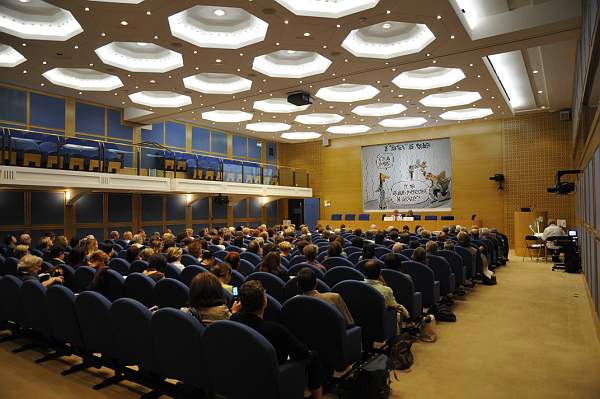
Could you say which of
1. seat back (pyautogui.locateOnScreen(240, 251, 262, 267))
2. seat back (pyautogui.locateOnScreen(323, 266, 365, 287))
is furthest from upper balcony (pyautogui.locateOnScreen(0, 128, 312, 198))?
seat back (pyautogui.locateOnScreen(323, 266, 365, 287))

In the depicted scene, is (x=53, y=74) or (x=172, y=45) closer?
(x=172, y=45)

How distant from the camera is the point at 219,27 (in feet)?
34.3

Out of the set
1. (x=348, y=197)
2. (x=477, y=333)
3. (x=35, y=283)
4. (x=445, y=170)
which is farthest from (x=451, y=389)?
(x=348, y=197)

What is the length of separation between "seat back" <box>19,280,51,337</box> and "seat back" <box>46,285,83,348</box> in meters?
0.13

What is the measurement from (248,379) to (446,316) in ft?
14.1

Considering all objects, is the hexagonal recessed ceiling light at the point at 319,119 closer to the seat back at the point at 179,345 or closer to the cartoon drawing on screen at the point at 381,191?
the cartoon drawing on screen at the point at 381,191

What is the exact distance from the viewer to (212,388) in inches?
116

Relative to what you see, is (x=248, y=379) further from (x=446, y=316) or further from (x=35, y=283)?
(x=446, y=316)

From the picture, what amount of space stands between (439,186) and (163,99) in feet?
44.0

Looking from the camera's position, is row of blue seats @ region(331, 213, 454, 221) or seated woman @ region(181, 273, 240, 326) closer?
→ seated woman @ region(181, 273, 240, 326)

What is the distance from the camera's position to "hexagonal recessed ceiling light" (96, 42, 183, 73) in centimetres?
1170

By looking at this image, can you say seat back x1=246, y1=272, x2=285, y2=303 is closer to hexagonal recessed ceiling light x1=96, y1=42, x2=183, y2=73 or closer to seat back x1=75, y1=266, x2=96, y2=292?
seat back x1=75, y1=266, x2=96, y2=292

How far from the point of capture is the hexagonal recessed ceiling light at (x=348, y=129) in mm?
20672

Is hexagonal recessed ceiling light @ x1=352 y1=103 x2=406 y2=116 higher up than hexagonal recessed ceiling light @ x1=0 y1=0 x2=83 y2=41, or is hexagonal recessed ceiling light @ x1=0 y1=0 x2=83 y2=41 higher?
hexagonal recessed ceiling light @ x1=0 y1=0 x2=83 y2=41
